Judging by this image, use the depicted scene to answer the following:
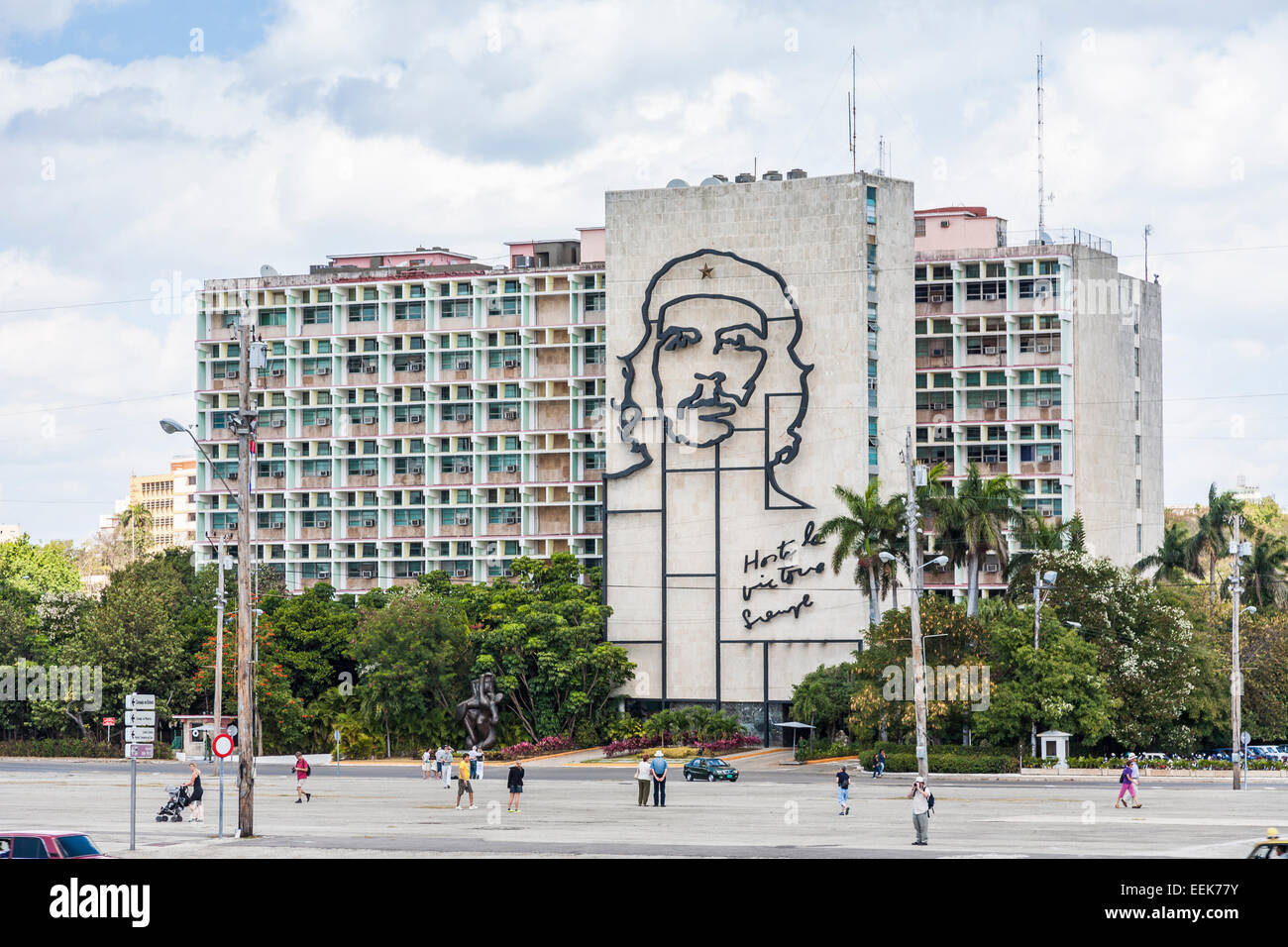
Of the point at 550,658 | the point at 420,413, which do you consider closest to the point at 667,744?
the point at 550,658

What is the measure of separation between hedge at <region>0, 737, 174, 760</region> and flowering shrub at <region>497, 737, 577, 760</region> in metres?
18.9

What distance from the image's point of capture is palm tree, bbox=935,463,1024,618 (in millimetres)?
76062

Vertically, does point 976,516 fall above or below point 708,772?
above

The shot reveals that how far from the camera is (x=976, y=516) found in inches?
2997

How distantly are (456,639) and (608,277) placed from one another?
2587 cm

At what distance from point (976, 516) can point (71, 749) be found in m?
51.9

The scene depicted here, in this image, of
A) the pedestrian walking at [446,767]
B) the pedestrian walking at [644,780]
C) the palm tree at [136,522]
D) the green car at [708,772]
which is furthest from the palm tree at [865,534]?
the palm tree at [136,522]

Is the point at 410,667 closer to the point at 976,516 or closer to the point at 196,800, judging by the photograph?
the point at 976,516

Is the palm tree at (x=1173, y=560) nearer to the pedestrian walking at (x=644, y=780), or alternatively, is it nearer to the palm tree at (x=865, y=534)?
the palm tree at (x=865, y=534)

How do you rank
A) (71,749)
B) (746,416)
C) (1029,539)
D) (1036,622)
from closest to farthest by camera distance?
1. (1036,622)
2. (1029,539)
3. (71,749)
4. (746,416)

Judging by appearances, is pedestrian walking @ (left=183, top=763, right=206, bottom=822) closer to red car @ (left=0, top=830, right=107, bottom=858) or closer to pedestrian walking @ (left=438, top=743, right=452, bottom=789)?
pedestrian walking @ (left=438, top=743, right=452, bottom=789)

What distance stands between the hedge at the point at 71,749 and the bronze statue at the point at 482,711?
16.6 m

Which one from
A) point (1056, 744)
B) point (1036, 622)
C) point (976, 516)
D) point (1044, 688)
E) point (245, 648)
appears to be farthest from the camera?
point (976, 516)
